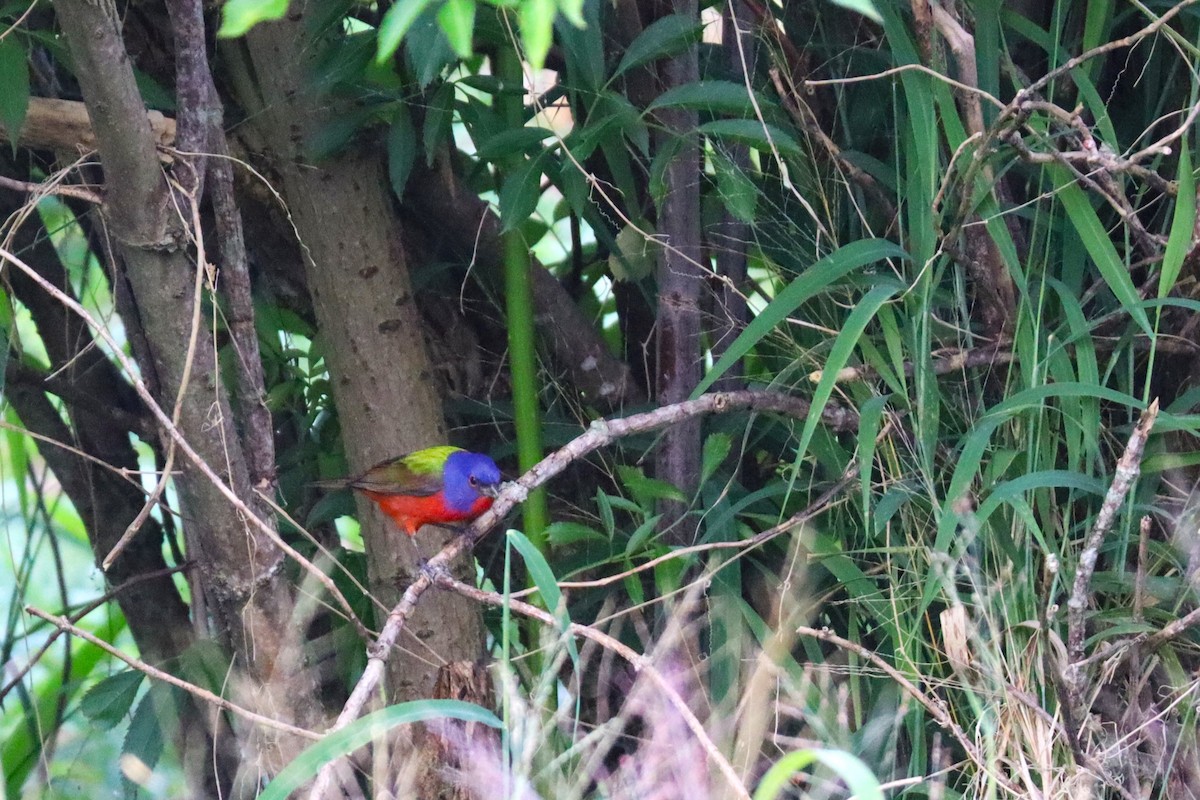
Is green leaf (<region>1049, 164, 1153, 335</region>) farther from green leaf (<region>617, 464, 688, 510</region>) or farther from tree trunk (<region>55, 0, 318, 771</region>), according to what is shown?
tree trunk (<region>55, 0, 318, 771</region>)

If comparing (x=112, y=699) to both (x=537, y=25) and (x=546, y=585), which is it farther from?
(x=537, y=25)

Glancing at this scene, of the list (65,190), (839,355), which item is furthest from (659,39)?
(65,190)

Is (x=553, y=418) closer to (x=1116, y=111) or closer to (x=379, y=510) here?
(x=379, y=510)

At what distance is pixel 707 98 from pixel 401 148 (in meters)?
0.58

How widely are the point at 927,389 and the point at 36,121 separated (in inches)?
62.6

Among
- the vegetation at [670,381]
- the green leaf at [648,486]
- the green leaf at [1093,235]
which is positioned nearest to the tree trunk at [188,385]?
the vegetation at [670,381]

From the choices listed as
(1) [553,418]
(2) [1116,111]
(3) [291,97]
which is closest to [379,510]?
(1) [553,418]

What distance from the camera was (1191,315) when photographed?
1978 mm

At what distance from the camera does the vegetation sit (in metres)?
1.74

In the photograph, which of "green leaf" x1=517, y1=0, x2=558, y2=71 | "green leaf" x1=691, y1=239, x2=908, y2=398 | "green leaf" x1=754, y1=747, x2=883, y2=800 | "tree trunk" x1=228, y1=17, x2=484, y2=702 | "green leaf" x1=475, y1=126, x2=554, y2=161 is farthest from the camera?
"tree trunk" x1=228, y1=17, x2=484, y2=702

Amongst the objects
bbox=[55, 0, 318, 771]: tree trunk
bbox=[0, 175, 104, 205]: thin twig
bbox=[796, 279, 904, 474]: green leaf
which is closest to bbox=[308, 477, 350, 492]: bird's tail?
bbox=[55, 0, 318, 771]: tree trunk

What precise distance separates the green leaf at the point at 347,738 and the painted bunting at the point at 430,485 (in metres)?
1.10

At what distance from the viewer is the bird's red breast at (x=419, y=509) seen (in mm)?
2354

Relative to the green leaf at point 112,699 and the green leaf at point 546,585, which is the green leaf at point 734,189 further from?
the green leaf at point 112,699
